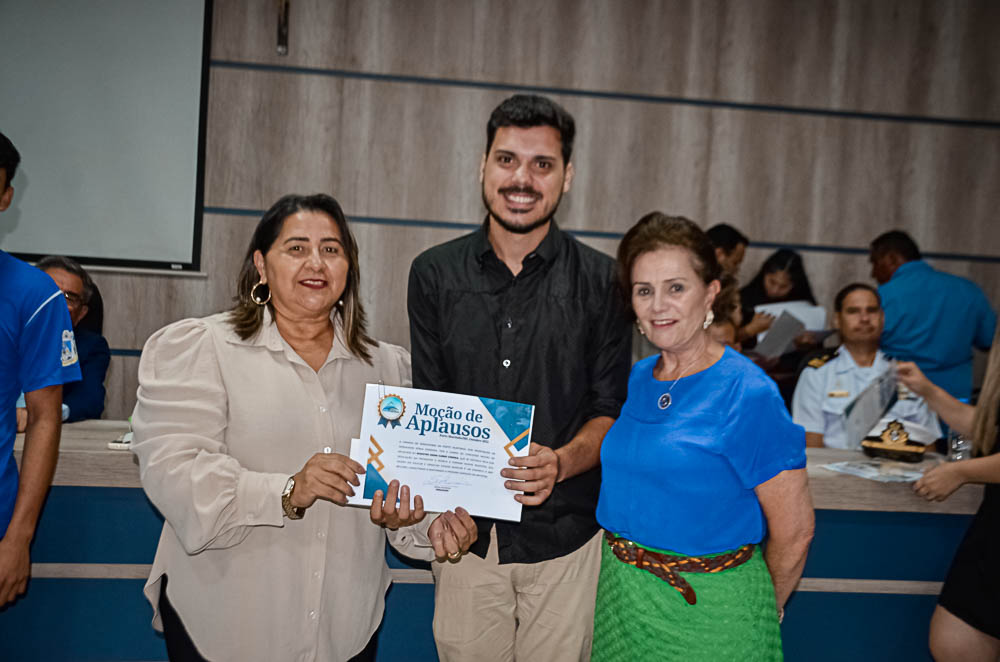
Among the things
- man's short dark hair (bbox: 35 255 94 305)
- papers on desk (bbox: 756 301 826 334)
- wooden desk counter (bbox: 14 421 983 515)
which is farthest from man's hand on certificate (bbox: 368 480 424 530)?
papers on desk (bbox: 756 301 826 334)

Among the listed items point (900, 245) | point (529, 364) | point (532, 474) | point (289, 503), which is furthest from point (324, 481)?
point (900, 245)

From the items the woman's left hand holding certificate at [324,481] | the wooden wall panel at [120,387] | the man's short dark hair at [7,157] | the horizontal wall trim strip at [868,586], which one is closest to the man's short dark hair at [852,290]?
the horizontal wall trim strip at [868,586]

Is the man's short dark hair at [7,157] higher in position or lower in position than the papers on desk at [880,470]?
higher

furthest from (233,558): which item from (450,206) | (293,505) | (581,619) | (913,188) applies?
(913,188)

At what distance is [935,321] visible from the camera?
4.10m

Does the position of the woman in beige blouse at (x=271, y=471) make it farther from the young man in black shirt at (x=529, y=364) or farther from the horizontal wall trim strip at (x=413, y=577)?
the horizontal wall trim strip at (x=413, y=577)

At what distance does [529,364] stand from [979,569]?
4.37 feet

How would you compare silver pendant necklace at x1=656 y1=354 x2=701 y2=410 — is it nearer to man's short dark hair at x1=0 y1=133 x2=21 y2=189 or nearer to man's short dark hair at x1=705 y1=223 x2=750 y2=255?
man's short dark hair at x1=0 y1=133 x2=21 y2=189

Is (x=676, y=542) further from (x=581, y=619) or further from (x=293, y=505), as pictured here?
(x=293, y=505)

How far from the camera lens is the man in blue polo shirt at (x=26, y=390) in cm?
168

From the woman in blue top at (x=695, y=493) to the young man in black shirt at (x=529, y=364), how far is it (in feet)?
0.46

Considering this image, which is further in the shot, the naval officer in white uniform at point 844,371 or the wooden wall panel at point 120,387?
the wooden wall panel at point 120,387

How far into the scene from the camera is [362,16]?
4215mm

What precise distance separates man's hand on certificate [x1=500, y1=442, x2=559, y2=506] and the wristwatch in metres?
0.41
